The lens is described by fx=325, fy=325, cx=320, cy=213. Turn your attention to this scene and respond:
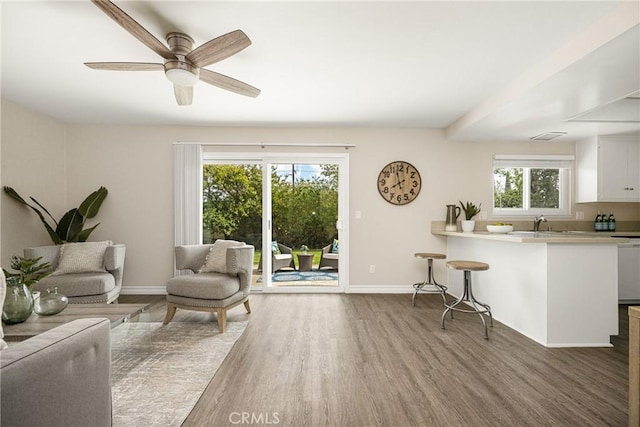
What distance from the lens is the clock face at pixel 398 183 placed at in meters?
4.79

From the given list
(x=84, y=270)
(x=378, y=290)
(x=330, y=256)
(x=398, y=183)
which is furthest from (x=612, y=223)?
(x=84, y=270)

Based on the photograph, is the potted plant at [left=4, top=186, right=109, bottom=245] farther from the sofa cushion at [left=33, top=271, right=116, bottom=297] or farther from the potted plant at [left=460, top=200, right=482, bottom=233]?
the potted plant at [left=460, top=200, right=482, bottom=233]

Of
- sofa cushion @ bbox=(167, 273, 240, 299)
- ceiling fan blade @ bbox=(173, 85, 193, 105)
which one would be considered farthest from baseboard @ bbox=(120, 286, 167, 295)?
ceiling fan blade @ bbox=(173, 85, 193, 105)

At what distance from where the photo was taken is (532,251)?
119 inches

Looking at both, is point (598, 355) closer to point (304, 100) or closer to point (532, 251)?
point (532, 251)

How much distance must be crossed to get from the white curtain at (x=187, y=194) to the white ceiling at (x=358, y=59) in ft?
2.20

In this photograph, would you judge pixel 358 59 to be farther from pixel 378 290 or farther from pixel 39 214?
pixel 39 214

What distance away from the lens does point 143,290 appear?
4641 mm

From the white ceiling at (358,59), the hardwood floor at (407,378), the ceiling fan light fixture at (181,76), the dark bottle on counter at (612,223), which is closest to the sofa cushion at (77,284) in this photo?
the hardwood floor at (407,378)

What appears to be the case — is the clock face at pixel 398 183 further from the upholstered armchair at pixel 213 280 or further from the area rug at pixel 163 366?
the area rug at pixel 163 366

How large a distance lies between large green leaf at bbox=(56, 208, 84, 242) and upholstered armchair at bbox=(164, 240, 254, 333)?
→ 1633mm

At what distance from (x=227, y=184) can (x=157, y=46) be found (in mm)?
2912

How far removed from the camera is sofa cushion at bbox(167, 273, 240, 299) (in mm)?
3082

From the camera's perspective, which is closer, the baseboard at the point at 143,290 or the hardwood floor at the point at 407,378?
the hardwood floor at the point at 407,378
